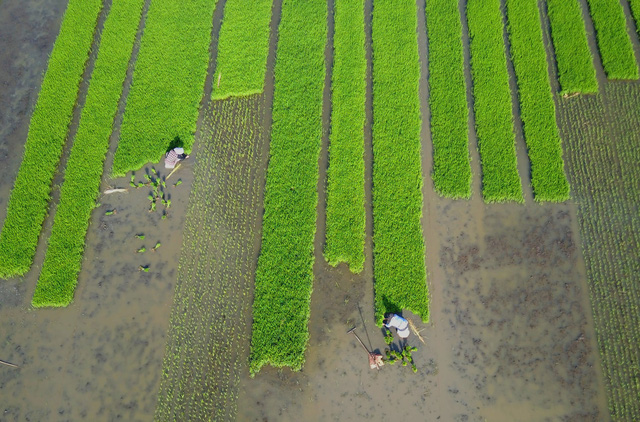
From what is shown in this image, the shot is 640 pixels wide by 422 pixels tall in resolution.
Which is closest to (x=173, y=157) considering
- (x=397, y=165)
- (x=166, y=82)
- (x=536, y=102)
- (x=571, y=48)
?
(x=166, y=82)

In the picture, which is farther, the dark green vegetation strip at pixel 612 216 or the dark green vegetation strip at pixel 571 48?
the dark green vegetation strip at pixel 571 48

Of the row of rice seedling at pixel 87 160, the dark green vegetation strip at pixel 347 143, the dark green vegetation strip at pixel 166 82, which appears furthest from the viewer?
the dark green vegetation strip at pixel 166 82

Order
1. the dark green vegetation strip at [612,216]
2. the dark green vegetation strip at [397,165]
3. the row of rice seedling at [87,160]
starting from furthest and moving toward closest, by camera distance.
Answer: the row of rice seedling at [87,160], the dark green vegetation strip at [397,165], the dark green vegetation strip at [612,216]

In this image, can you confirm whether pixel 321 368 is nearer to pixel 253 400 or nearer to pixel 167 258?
pixel 253 400

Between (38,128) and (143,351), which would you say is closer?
(143,351)

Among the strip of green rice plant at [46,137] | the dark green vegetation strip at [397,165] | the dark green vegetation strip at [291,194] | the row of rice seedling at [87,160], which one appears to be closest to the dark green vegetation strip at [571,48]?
the dark green vegetation strip at [397,165]

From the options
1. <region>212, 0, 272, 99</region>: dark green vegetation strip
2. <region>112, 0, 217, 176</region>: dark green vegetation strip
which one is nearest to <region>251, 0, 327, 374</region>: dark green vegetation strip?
<region>212, 0, 272, 99</region>: dark green vegetation strip

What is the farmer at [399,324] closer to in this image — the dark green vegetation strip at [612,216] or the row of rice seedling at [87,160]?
the dark green vegetation strip at [612,216]

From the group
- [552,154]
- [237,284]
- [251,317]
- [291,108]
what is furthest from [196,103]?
[552,154]
